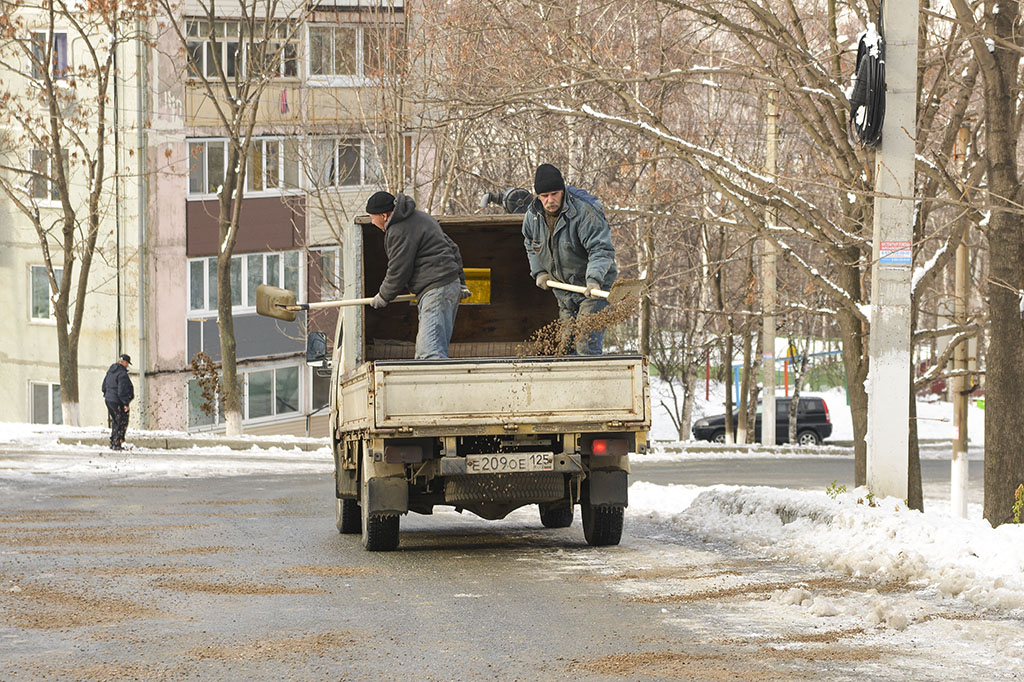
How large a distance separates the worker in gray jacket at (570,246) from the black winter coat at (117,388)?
17712 mm

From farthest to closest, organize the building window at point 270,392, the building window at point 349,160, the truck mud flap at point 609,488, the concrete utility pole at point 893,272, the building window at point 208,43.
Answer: the building window at point 270,392 → the building window at point 208,43 → the building window at point 349,160 → the concrete utility pole at point 893,272 → the truck mud flap at point 609,488

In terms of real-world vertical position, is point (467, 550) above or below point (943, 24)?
below

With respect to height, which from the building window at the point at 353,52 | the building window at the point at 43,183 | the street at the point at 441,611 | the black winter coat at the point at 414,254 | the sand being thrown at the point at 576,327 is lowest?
the street at the point at 441,611

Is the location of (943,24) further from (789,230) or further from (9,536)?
(9,536)

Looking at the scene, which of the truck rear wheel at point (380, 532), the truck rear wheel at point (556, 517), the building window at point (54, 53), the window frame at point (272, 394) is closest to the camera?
the truck rear wheel at point (380, 532)

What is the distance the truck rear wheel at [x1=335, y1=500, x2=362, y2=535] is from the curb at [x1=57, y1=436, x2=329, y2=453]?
17608mm

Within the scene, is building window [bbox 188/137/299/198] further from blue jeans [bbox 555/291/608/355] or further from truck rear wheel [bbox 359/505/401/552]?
truck rear wheel [bbox 359/505/401/552]

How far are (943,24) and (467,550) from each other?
11.3 metres

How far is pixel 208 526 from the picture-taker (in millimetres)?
13656

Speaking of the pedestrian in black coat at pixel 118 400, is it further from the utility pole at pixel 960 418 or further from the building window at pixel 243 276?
the utility pole at pixel 960 418

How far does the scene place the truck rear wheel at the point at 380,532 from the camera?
1122cm

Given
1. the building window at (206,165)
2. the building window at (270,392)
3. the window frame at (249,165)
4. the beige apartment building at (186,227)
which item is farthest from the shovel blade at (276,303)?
the building window at (270,392)

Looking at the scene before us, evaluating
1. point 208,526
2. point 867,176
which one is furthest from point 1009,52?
point 208,526

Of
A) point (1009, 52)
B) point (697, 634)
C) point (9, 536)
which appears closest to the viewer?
point (697, 634)
